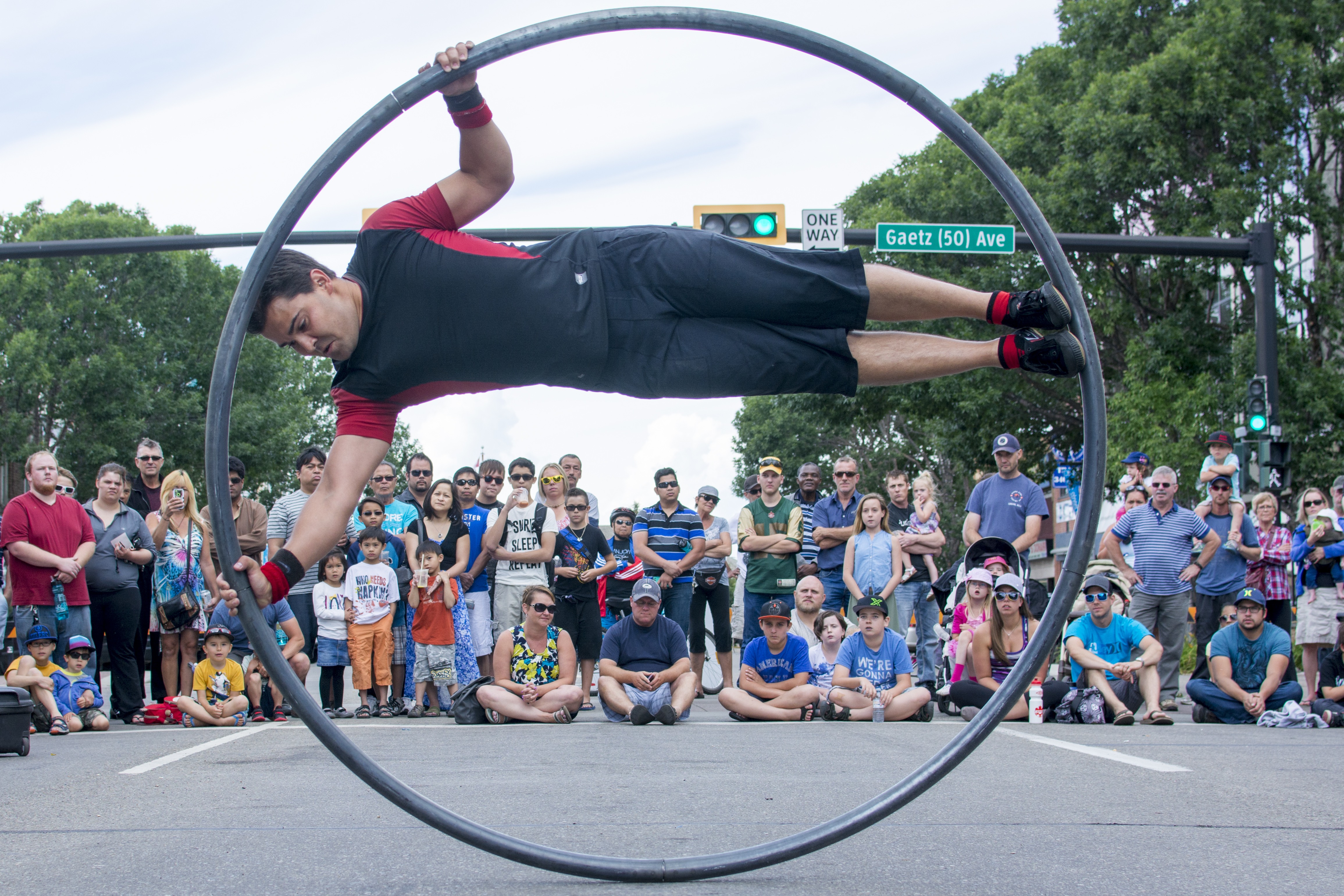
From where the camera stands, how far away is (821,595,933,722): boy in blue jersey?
363 inches

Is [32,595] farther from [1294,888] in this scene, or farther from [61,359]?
[61,359]

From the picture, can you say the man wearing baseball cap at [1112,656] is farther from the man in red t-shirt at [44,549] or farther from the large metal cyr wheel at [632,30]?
the man in red t-shirt at [44,549]

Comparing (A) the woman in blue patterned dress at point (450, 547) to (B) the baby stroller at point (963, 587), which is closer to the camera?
(B) the baby stroller at point (963, 587)

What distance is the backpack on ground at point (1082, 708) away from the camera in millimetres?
9117

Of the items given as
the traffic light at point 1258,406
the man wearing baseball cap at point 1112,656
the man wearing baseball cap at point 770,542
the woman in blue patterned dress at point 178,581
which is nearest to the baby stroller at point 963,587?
the man wearing baseball cap at point 1112,656

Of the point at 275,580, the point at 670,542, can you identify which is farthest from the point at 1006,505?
the point at 275,580

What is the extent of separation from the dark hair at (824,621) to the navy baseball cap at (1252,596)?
117 inches

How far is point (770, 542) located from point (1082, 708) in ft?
8.91

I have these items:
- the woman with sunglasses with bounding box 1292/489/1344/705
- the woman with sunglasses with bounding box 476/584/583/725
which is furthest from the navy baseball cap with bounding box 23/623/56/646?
the woman with sunglasses with bounding box 1292/489/1344/705

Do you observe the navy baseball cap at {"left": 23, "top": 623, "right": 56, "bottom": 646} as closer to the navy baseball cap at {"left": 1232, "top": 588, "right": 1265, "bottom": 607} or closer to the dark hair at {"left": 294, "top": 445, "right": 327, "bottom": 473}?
the dark hair at {"left": 294, "top": 445, "right": 327, "bottom": 473}

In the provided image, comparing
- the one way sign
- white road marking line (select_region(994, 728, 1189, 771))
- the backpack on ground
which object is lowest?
the backpack on ground

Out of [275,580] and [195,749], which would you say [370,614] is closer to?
[195,749]

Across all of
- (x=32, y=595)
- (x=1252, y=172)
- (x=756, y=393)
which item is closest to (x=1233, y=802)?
(x=756, y=393)

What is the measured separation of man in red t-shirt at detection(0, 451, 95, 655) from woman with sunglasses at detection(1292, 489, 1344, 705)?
9.44 m
